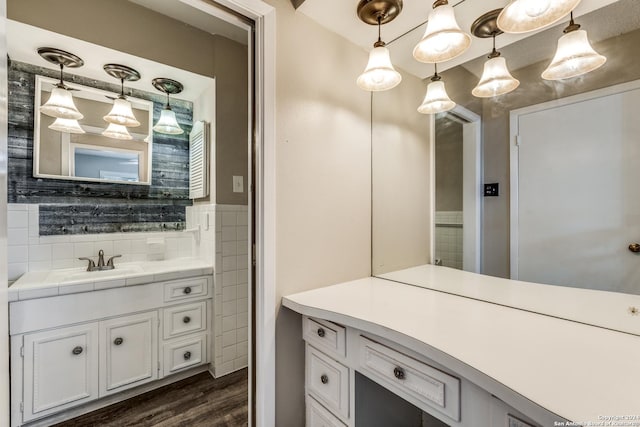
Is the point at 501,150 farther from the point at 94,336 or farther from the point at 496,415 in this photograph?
the point at 94,336

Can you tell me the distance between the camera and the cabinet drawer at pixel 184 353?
177cm

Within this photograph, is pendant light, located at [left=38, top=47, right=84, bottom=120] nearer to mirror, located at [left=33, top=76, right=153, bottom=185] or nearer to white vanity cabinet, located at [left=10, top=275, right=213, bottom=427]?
mirror, located at [left=33, top=76, right=153, bottom=185]

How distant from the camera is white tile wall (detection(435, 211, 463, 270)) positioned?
1.29m

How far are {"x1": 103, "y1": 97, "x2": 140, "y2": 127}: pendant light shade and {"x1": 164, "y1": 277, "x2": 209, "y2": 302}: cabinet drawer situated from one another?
124 centimetres

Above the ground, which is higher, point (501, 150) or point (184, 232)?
point (501, 150)

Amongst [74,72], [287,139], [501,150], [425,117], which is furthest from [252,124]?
[74,72]

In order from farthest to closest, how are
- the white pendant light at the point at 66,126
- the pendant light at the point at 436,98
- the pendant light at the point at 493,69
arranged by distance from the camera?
the white pendant light at the point at 66,126, the pendant light at the point at 436,98, the pendant light at the point at 493,69

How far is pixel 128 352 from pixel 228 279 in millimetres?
699

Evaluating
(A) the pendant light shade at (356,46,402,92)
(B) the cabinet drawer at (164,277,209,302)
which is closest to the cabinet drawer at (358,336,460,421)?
(A) the pendant light shade at (356,46,402,92)

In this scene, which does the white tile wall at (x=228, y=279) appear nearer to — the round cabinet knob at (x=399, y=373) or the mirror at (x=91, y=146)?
the mirror at (x=91, y=146)

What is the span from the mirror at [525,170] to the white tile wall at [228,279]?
1047 millimetres

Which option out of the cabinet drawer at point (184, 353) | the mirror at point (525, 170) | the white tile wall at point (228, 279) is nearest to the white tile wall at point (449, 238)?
the mirror at point (525, 170)

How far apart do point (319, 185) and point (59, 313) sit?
1559 mm

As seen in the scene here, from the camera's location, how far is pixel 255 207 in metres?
1.14
